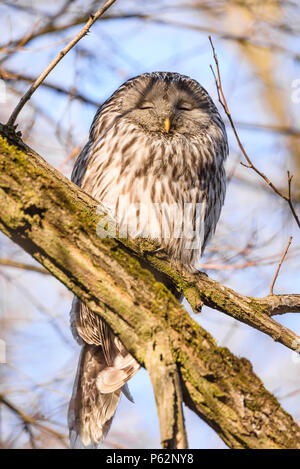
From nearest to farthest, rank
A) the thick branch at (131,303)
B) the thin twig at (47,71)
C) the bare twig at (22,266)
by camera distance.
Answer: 1. the thick branch at (131,303)
2. the thin twig at (47,71)
3. the bare twig at (22,266)

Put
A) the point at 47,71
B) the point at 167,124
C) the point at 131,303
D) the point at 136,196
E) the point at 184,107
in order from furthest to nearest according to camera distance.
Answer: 1. the point at 184,107
2. the point at 167,124
3. the point at 136,196
4. the point at 47,71
5. the point at 131,303

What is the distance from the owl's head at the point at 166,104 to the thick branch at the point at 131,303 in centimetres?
171

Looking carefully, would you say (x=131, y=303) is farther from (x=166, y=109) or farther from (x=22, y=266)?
(x=22, y=266)

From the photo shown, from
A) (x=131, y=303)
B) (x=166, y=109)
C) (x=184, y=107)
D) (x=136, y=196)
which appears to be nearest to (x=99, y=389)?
(x=136, y=196)

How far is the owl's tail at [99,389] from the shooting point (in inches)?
147

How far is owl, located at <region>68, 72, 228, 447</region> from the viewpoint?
12.4 feet

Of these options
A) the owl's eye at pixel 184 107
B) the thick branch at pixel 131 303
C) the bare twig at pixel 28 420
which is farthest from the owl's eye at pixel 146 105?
the bare twig at pixel 28 420

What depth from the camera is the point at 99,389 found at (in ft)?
12.5

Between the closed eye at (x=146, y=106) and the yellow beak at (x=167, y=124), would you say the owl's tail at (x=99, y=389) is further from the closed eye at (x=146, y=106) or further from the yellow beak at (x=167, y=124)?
the closed eye at (x=146, y=106)

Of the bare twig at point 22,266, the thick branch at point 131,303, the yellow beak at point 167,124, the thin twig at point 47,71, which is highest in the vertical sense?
the yellow beak at point 167,124

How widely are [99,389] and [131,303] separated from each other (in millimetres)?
1549
